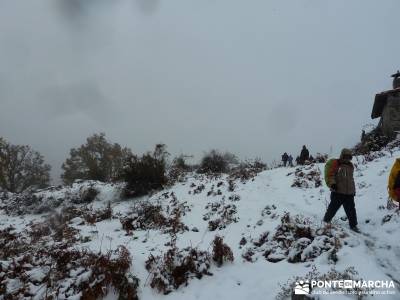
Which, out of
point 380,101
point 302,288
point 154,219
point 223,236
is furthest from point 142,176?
point 380,101

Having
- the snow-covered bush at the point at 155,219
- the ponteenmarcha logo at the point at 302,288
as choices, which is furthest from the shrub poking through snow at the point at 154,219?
the ponteenmarcha logo at the point at 302,288

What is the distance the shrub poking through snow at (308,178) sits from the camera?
1344 cm

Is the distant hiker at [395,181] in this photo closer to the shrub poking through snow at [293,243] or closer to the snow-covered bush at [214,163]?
the shrub poking through snow at [293,243]

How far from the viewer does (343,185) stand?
7.80 meters

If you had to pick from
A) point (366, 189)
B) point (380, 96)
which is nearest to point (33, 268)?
point (366, 189)

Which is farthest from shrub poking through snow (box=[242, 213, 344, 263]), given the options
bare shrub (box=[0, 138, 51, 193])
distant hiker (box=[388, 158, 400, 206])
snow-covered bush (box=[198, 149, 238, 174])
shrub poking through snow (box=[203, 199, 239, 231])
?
bare shrub (box=[0, 138, 51, 193])

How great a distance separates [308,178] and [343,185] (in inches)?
254

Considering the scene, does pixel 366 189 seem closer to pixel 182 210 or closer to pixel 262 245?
pixel 262 245

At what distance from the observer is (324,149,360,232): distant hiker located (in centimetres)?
779

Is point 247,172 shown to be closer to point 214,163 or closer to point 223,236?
point 214,163

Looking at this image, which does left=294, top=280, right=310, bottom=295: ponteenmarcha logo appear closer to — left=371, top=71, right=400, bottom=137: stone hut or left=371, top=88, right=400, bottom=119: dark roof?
left=371, top=71, right=400, bottom=137: stone hut

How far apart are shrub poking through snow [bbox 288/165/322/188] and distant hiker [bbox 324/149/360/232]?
5.35 m

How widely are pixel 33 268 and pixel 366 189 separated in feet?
31.4

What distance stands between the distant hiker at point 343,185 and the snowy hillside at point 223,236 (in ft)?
1.34
